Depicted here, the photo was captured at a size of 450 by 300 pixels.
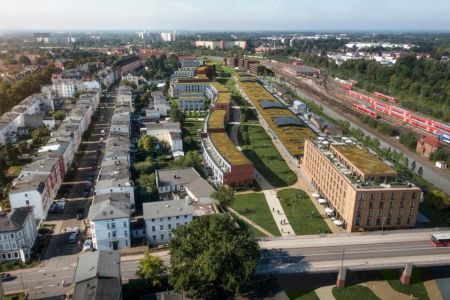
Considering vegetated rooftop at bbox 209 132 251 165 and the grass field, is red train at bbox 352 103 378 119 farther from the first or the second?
vegetated rooftop at bbox 209 132 251 165

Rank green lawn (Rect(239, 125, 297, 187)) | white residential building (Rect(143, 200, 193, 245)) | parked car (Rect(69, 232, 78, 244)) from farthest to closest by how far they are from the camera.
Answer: green lawn (Rect(239, 125, 297, 187)), parked car (Rect(69, 232, 78, 244)), white residential building (Rect(143, 200, 193, 245))

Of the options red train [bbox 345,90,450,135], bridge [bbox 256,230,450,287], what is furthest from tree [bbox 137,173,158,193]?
red train [bbox 345,90,450,135]

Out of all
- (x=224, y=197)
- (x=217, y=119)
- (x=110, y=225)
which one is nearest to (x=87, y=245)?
(x=110, y=225)

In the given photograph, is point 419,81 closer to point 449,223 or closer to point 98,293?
point 449,223

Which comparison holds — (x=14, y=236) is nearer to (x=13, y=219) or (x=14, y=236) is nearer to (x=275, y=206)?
(x=13, y=219)

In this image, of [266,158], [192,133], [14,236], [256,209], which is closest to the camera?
[14,236]

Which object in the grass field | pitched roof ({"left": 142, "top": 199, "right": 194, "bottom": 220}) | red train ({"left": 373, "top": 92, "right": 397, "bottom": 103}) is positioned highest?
pitched roof ({"left": 142, "top": 199, "right": 194, "bottom": 220})
